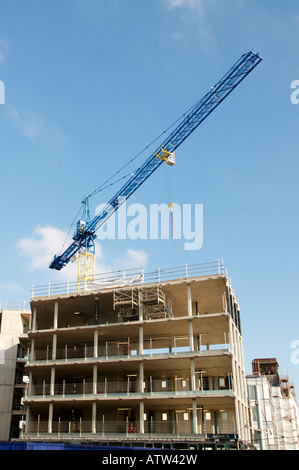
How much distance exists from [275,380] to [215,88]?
6335cm

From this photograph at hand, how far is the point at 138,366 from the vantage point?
5128 cm

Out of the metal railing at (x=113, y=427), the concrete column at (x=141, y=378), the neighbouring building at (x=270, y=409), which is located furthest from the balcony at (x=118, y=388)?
the neighbouring building at (x=270, y=409)

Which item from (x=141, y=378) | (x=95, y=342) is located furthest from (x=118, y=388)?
(x=95, y=342)

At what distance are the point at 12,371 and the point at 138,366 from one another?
24828mm

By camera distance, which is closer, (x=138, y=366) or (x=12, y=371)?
(x=138, y=366)

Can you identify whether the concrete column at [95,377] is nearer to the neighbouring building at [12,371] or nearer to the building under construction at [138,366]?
the building under construction at [138,366]

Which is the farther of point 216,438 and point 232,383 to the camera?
point 232,383

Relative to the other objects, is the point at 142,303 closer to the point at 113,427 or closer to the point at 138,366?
the point at 138,366

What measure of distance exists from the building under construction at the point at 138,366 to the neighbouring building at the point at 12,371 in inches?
414

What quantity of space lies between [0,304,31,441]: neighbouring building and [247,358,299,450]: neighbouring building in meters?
32.6

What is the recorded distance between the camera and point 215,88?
75250 millimetres
